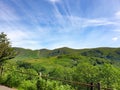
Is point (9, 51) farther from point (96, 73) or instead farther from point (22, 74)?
point (96, 73)

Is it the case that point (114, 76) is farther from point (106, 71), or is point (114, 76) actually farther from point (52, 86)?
point (52, 86)

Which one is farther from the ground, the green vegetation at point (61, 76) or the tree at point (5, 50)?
the tree at point (5, 50)

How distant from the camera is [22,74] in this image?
14.1 m

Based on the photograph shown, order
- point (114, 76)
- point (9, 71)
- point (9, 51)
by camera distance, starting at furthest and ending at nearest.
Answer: point (114, 76) → point (9, 51) → point (9, 71)

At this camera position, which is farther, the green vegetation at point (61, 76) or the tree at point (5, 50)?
the tree at point (5, 50)

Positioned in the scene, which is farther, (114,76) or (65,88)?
(114,76)

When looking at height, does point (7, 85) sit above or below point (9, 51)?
below

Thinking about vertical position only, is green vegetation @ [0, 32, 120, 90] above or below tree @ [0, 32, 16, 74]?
below

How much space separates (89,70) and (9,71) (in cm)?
7656

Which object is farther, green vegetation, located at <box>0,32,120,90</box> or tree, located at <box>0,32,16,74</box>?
tree, located at <box>0,32,16,74</box>

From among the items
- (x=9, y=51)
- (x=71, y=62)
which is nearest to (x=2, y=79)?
(x=9, y=51)

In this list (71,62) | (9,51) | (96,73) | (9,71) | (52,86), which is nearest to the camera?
(52,86)

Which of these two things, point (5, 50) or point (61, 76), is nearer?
point (5, 50)

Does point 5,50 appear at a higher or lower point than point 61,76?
higher
